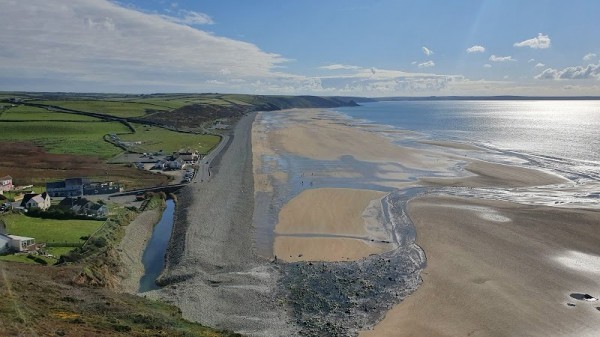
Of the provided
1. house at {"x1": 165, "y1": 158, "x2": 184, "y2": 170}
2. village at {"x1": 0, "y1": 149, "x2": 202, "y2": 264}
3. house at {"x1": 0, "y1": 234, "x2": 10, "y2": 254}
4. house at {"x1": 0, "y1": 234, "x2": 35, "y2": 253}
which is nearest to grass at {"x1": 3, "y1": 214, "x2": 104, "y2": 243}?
village at {"x1": 0, "y1": 149, "x2": 202, "y2": 264}

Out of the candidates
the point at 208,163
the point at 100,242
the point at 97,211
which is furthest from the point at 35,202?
the point at 208,163

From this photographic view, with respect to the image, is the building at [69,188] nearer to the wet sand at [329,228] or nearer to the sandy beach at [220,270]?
the sandy beach at [220,270]

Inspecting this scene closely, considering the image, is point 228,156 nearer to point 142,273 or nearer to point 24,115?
point 142,273

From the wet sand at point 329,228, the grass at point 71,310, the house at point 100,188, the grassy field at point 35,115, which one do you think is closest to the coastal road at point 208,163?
the house at point 100,188

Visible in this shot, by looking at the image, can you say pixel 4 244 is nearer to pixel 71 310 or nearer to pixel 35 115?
pixel 71 310

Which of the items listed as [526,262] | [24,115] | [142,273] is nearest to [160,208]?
[142,273]

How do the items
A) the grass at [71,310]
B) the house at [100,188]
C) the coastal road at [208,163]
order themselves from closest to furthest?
the grass at [71,310] → the house at [100,188] → the coastal road at [208,163]
